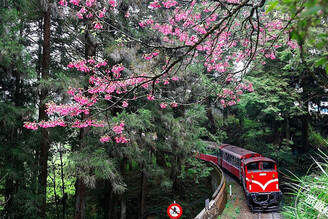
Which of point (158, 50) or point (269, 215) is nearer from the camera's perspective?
point (158, 50)

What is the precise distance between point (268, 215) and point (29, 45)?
44.8 ft

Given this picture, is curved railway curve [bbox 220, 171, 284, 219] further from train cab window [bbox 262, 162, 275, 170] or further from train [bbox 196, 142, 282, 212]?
train cab window [bbox 262, 162, 275, 170]

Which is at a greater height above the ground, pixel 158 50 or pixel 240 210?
pixel 158 50

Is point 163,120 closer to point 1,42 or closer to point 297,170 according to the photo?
point 1,42

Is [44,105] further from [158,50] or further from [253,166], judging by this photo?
[253,166]

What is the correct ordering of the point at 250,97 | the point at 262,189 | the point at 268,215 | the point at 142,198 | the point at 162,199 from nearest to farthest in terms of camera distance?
the point at 268,215 < the point at 262,189 < the point at 142,198 < the point at 250,97 < the point at 162,199

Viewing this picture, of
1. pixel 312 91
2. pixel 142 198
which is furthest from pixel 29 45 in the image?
pixel 312 91

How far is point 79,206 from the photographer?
9695 millimetres

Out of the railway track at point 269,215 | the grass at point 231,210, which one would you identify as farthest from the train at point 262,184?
the grass at point 231,210

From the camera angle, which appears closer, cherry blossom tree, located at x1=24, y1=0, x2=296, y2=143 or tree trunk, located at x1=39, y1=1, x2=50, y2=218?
cherry blossom tree, located at x1=24, y1=0, x2=296, y2=143

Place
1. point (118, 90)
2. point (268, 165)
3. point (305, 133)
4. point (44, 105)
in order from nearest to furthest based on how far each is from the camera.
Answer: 1. point (118, 90)
2. point (44, 105)
3. point (268, 165)
4. point (305, 133)

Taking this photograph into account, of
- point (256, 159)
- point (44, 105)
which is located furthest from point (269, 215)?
point (44, 105)

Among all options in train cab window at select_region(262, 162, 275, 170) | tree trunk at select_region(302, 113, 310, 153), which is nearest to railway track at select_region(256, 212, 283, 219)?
train cab window at select_region(262, 162, 275, 170)

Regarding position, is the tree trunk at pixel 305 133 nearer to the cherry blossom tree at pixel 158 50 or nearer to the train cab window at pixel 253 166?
the train cab window at pixel 253 166
